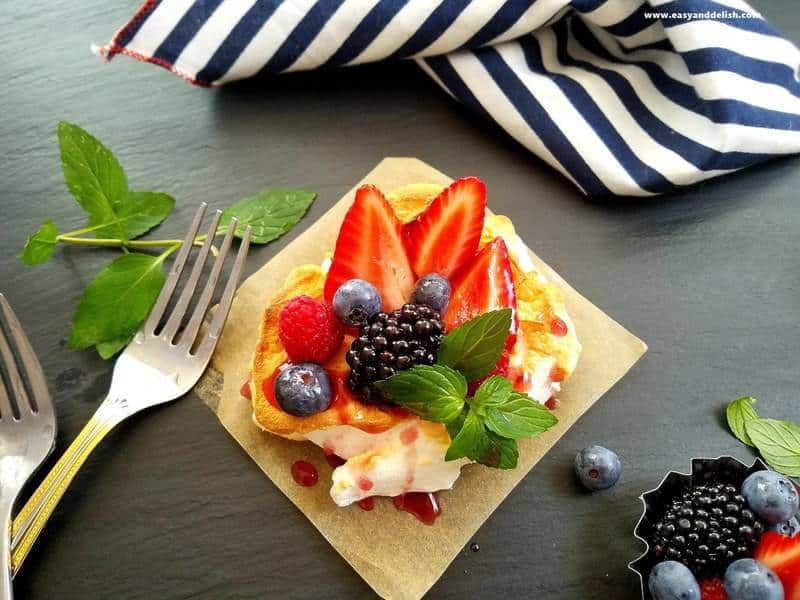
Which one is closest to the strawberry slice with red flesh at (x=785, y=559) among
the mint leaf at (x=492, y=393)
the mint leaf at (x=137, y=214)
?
the mint leaf at (x=492, y=393)

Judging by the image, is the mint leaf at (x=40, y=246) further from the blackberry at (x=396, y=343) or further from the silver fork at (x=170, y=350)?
the blackberry at (x=396, y=343)

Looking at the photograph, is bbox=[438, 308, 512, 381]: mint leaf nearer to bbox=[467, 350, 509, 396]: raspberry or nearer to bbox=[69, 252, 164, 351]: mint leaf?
bbox=[467, 350, 509, 396]: raspberry

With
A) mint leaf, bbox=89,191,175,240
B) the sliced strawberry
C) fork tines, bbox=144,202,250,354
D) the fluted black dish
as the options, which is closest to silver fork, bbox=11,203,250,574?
fork tines, bbox=144,202,250,354

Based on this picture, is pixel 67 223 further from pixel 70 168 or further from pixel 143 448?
pixel 143 448

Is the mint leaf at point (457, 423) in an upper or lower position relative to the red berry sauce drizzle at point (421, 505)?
upper

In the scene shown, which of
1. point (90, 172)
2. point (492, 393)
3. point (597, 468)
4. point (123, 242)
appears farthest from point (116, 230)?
point (597, 468)

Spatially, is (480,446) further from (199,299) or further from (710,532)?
(199,299)
